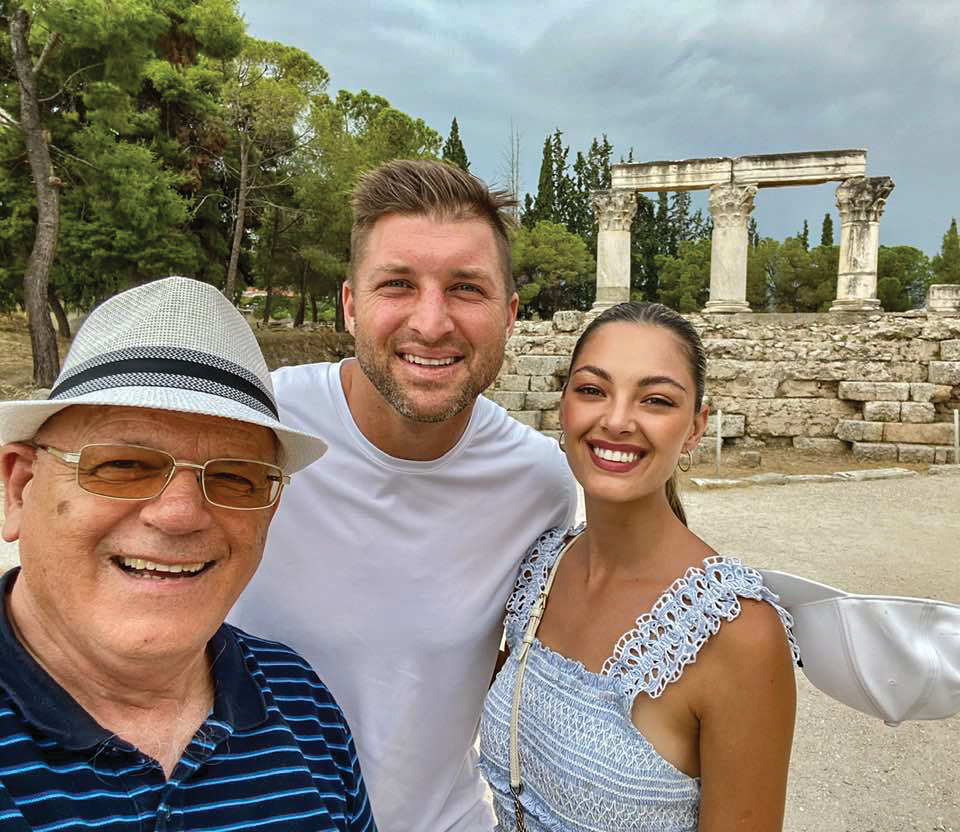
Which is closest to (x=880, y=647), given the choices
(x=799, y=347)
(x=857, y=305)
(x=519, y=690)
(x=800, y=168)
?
(x=519, y=690)

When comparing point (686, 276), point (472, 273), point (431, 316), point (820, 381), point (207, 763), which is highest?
point (686, 276)

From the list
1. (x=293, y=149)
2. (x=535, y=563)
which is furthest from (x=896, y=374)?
(x=293, y=149)

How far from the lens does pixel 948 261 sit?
39750mm

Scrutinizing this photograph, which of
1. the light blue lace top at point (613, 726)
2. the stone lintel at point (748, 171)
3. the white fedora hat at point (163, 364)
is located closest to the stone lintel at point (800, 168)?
the stone lintel at point (748, 171)

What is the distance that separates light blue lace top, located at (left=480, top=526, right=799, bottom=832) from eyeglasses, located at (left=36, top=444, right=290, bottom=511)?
919 millimetres

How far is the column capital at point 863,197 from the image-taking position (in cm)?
1550

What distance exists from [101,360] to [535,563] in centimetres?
134

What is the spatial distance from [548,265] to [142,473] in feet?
105

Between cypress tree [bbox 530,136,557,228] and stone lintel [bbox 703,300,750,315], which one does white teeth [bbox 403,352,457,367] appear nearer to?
stone lintel [bbox 703,300,750,315]

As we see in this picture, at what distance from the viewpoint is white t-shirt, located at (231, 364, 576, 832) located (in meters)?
1.98

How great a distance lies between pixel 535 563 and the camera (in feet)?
7.02

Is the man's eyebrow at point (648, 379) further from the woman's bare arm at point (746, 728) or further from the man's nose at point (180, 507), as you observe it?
the man's nose at point (180, 507)

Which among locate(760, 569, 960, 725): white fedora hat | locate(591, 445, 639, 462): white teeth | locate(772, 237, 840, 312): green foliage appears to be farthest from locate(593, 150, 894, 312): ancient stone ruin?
locate(772, 237, 840, 312): green foliage

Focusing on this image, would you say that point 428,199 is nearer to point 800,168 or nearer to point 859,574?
point 859,574
